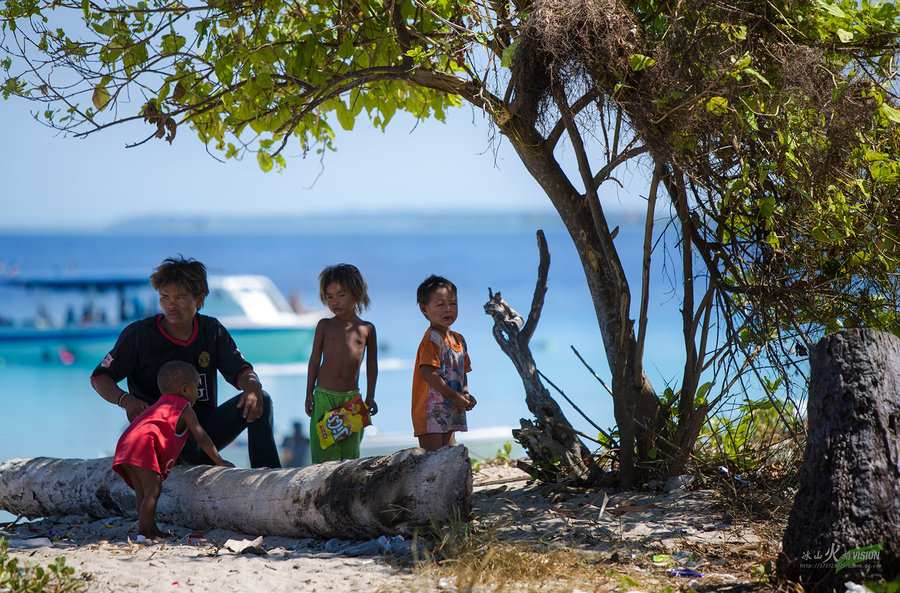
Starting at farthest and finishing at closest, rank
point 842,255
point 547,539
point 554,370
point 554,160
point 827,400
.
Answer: point 554,370 < point 554,160 < point 842,255 < point 547,539 < point 827,400

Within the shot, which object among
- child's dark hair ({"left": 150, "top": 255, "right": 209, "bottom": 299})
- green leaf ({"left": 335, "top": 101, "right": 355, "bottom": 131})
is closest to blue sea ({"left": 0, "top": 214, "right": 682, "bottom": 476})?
child's dark hair ({"left": 150, "top": 255, "right": 209, "bottom": 299})

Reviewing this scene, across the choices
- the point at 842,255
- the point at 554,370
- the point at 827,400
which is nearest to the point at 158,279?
the point at 827,400

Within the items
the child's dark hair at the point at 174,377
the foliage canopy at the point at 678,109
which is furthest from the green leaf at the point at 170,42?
the child's dark hair at the point at 174,377

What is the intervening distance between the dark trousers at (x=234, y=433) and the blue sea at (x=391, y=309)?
1024 mm

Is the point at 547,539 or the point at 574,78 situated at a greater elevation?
the point at 574,78

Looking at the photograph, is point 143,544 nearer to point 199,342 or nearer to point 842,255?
point 199,342

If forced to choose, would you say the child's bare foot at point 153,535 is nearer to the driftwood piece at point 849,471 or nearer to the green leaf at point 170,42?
the green leaf at point 170,42

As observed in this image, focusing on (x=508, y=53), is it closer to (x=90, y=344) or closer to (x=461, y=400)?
(x=461, y=400)

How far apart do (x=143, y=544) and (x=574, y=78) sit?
3288 mm

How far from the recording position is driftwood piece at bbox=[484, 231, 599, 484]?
15.2 feet

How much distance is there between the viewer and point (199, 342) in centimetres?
455

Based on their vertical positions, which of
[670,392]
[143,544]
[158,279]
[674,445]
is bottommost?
[143,544]

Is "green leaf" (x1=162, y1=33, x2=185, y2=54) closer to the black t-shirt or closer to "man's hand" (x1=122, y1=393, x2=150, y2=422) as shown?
the black t-shirt

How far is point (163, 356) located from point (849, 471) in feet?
12.1
